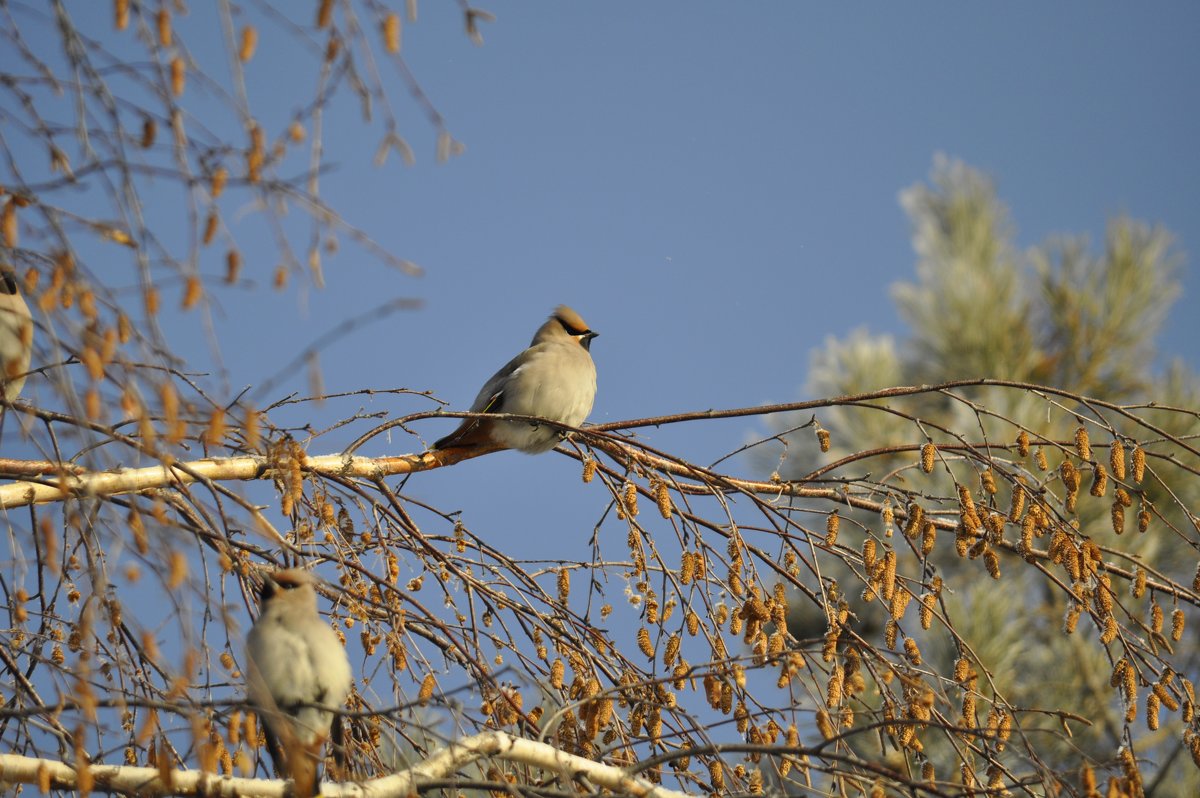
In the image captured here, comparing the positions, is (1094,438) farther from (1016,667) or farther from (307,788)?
(307,788)

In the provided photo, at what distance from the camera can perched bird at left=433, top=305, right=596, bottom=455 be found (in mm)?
5227

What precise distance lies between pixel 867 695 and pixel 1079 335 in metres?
4.26

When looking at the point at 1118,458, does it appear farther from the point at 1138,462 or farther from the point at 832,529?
the point at 832,529

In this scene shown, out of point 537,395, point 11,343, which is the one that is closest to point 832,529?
point 537,395

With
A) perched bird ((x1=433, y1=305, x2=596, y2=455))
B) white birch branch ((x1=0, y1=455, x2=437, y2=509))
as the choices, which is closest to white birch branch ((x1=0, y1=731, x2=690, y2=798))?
white birch branch ((x1=0, y1=455, x2=437, y2=509))

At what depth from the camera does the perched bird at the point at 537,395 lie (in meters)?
5.23

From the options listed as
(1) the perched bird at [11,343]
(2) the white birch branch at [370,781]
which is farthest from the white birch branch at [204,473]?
(2) the white birch branch at [370,781]

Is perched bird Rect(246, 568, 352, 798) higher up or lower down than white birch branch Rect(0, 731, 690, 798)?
higher up

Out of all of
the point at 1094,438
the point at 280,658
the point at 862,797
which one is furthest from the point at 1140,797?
the point at 1094,438

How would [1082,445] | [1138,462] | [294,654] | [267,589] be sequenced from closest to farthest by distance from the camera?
[294,654] → [267,589] → [1138,462] → [1082,445]

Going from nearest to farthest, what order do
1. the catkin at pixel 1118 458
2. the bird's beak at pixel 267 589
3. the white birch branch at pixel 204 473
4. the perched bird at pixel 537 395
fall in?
the white birch branch at pixel 204 473 → the bird's beak at pixel 267 589 → the catkin at pixel 1118 458 → the perched bird at pixel 537 395

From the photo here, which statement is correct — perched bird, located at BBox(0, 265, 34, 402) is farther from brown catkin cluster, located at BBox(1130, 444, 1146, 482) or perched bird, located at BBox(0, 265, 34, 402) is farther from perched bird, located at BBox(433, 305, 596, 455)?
brown catkin cluster, located at BBox(1130, 444, 1146, 482)

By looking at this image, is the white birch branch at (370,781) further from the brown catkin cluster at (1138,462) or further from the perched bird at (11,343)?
the brown catkin cluster at (1138,462)

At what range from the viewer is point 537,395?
5.61 meters
